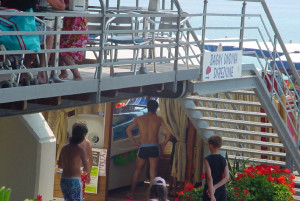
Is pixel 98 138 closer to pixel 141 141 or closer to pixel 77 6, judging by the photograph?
pixel 141 141

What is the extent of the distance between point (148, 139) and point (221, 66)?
3574 millimetres

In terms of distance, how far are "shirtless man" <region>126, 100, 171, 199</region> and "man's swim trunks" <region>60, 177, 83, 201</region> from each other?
3.85 meters

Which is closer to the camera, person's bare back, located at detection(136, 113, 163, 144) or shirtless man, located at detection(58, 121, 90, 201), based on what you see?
shirtless man, located at detection(58, 121, 90, 201)

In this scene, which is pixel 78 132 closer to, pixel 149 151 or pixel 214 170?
pixel 214 170

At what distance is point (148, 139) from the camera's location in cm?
1357

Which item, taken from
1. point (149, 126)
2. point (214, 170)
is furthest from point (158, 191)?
point (149, 126)

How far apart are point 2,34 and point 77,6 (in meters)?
1.51

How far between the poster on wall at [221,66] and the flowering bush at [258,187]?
4.89ft

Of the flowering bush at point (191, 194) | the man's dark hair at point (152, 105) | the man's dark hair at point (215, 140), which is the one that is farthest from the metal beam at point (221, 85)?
the man's dark hair at point (152, 105)

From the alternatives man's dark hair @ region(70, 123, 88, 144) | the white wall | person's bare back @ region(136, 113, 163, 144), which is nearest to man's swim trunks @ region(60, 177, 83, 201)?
man's dark hair @ region(70, 123, 88, 144)

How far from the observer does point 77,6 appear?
24.8 ft

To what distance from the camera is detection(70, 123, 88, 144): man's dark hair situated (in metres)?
9.36

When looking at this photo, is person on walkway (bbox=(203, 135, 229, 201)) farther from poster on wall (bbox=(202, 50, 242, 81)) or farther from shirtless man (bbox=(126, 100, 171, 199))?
shirtless man (bbox=(126, 100, 171, 199))

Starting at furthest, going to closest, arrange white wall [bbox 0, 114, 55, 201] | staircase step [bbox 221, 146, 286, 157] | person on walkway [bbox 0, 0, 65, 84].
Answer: staircase step [bbox 221, 146, 286, 157] < white wall [bbox 0, 114, 55, 201] < person on walkway [bbox 0, 0, 65, 84]
